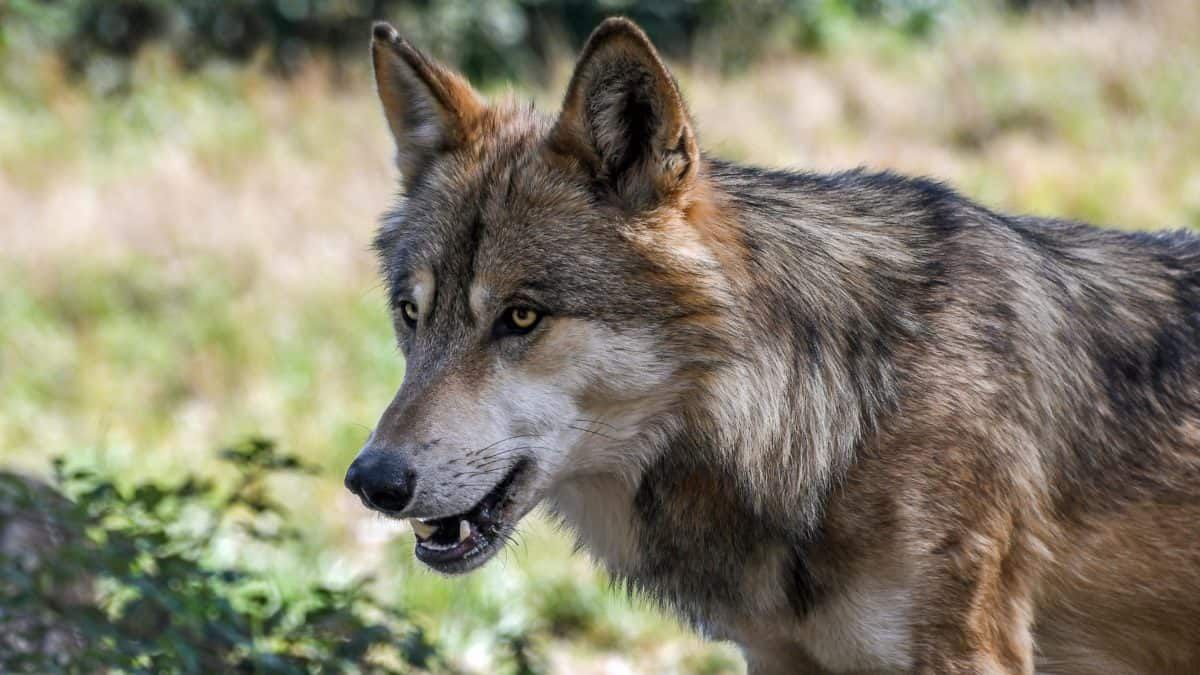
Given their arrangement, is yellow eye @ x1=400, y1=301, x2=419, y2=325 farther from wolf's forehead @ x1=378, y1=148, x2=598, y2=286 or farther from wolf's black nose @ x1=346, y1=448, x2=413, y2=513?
wolf's black nose @ x1=346, y1=448, x2=413, y2=513

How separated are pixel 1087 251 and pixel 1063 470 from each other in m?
0.66

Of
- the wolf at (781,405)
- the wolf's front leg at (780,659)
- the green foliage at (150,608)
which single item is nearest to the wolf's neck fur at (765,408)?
the wolf at (781,405)

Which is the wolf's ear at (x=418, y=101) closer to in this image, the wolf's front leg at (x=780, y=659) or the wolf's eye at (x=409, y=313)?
the wolf's eye at (x=409, y=313)

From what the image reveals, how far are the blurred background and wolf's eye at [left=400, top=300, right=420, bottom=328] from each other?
726 millimetres

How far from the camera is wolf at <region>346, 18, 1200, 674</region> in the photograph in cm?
315

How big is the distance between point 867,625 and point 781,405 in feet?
1.79

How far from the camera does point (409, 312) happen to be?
3.45 m

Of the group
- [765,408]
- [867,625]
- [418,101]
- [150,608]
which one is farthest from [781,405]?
[150,608]

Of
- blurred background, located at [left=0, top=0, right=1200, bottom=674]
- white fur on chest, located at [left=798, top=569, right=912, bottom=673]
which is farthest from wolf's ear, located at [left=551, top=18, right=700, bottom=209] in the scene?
blurred background, located at [left=0, top=0, right=1200, bottom=674]

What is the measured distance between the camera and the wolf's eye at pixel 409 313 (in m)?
3.43

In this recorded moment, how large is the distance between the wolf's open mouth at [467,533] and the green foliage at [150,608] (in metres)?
0.74

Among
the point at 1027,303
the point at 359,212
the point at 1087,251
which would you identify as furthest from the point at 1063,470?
the point at 359,212

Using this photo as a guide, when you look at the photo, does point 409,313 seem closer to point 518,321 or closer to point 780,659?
point 518,321

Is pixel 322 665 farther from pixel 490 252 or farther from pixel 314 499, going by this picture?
pixel 314 499
